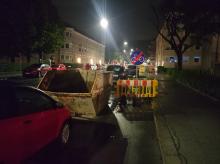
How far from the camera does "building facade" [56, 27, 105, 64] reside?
2703 inches

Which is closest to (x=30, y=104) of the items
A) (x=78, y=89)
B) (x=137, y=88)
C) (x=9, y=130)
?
(x=9, y=130)

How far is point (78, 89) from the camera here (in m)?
10.6

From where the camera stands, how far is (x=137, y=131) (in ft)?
27.5

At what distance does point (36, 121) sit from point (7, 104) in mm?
828

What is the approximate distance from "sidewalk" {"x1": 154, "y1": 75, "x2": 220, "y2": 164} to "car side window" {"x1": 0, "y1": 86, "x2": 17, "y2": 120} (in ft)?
10.1

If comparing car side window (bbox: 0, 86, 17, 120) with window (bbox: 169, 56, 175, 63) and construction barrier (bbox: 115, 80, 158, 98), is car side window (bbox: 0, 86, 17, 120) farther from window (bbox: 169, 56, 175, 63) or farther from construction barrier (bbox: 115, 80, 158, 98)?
window (bbox: 169, 56, 175, 63)

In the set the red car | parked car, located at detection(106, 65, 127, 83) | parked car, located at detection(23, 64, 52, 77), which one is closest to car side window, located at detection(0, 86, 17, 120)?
the red car

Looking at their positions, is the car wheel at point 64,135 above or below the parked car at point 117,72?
below

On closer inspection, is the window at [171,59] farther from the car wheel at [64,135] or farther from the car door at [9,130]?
the car door at [9,130]

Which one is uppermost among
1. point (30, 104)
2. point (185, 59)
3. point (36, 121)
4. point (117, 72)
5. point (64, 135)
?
point (185, 59)

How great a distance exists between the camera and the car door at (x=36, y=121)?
16.4 ft

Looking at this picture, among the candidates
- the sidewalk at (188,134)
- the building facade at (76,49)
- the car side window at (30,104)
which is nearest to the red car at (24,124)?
the car side window at (30,104)

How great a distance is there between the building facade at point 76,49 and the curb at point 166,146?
4804cm

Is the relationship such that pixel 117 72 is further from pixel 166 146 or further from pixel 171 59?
pixel 171 59
